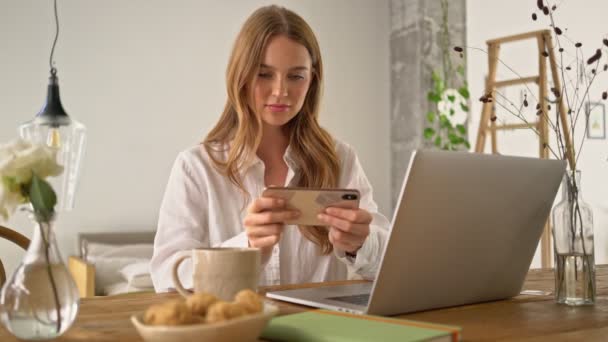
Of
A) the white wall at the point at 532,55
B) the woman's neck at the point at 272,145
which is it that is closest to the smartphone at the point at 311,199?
the woman's neck at the point at 272,145

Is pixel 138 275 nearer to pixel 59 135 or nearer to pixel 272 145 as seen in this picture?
pixel 59 135

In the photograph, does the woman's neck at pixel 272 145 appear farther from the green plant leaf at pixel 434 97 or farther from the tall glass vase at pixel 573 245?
the green plant leaf at pixel 434 97

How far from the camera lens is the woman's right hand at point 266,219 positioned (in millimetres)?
1409

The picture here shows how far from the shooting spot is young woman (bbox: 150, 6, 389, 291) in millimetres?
1962

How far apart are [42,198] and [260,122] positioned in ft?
3.97

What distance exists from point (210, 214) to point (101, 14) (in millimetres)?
2846

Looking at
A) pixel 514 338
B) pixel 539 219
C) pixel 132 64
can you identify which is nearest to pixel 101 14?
pixel 132 64

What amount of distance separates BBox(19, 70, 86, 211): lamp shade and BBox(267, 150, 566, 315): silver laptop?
50cm

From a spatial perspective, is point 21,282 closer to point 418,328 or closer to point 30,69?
point 418,328

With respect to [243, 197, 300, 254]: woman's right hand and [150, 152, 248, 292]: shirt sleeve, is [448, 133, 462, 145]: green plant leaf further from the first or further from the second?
[243, 197, 300, 254]: woman's right hand

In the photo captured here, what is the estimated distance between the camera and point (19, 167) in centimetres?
86

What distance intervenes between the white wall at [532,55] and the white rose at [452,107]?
2.02 feet

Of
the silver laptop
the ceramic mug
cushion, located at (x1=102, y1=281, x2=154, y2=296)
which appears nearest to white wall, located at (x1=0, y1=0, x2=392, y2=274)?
cushion, located at (x1=102, y1=281, x2=154, y2=296)

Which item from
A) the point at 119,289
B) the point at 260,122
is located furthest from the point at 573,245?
the point at 119,289
